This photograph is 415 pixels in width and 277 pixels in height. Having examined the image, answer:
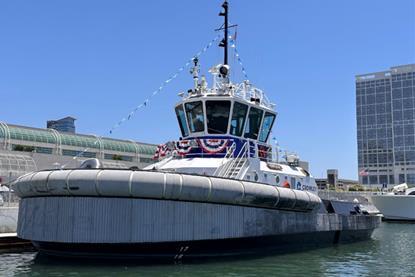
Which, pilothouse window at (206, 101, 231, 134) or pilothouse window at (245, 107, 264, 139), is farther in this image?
pilothouse window at (245, 107, 264, 139)

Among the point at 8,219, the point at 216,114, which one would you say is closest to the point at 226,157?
the point at 216,114

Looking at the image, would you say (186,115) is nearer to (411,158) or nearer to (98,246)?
(98,246)

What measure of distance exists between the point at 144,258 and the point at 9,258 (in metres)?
4.53

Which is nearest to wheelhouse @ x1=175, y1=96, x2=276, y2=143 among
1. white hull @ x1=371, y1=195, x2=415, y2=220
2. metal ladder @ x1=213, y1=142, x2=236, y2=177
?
metal ladder @ x1=213, y1=142, x2=236, y2=177

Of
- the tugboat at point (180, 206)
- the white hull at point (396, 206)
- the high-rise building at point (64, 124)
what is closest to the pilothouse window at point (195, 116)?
the tugboat at point (180, 206)

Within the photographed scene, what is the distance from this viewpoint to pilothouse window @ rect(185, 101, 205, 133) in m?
17.8

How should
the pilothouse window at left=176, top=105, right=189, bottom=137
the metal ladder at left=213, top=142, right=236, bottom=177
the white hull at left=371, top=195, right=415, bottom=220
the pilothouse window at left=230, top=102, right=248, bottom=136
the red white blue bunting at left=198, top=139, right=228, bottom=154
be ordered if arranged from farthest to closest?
the white hull at left=371, top=195, right=415, bottom=220
the pilothouse window at left=176, top=105, right=189, bottom=137
the pilothouse window at left=230, top=102, right=248, bottom=136
the red white blue bunting at left=198, top=139, right=228, bottom=154
the metal ladder at left=213, top=142, right=236, bottom=177

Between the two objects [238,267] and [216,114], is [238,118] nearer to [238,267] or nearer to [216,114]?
[216,114]

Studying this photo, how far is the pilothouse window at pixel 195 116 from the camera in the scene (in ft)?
58.5

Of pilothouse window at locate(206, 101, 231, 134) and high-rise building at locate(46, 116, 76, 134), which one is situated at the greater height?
high-rise building at locate(46, 116, 76, 134)

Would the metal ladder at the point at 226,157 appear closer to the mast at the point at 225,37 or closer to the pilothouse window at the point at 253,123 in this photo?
the pilothouse window at the point at 253,123

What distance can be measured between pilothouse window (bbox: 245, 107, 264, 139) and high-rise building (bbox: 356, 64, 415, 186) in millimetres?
70876

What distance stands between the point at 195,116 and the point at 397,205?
3336cm

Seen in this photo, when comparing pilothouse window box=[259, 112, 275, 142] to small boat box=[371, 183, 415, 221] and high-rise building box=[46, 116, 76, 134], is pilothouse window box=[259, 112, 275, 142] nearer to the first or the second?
small boat box=[371, 183, 415, 221]
